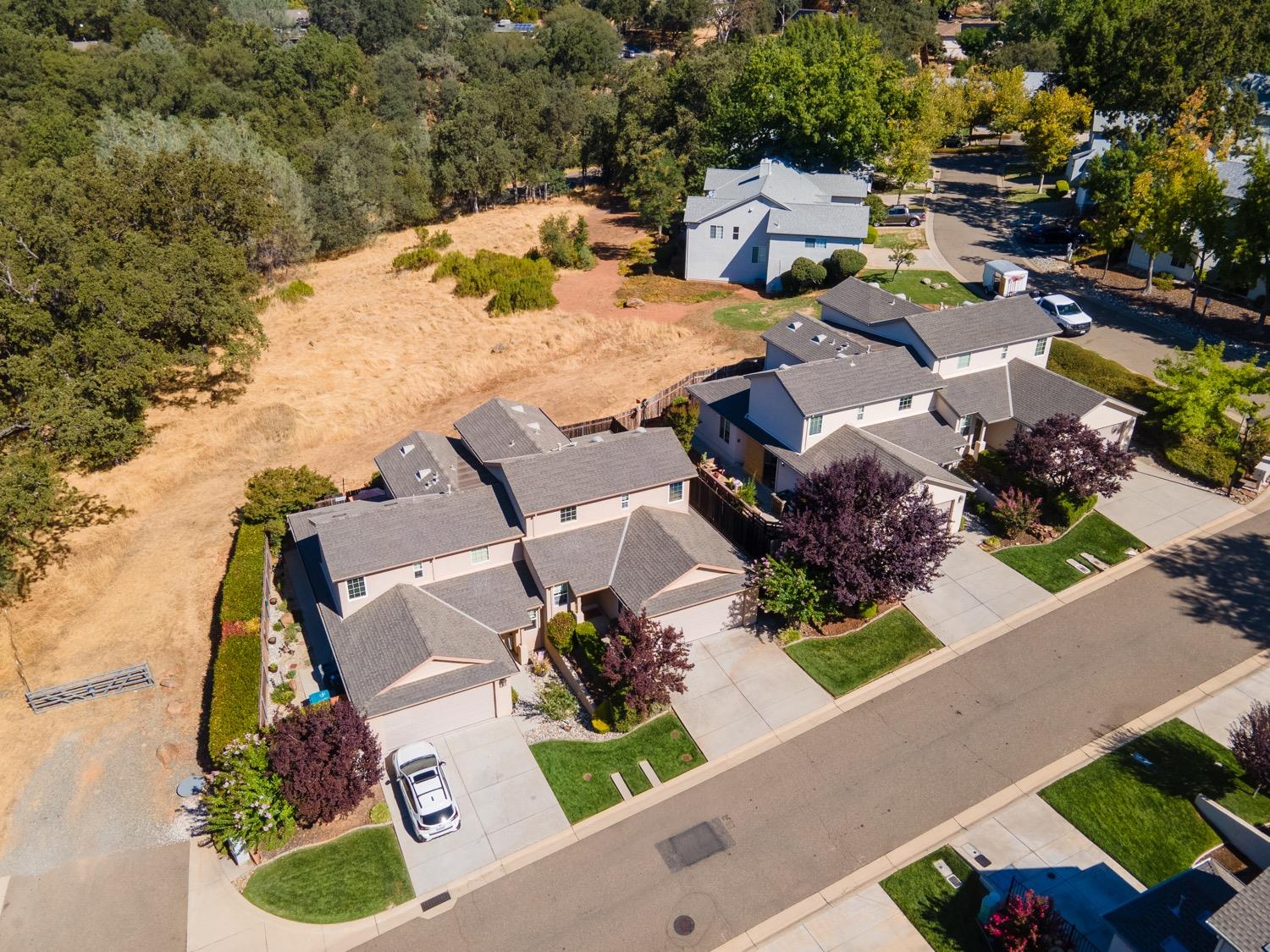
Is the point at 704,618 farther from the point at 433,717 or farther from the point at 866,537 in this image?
the point at 433,717

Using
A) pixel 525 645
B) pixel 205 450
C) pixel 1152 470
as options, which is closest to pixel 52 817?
pixel 525 645

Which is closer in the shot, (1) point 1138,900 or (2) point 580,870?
(1) point 1138,900

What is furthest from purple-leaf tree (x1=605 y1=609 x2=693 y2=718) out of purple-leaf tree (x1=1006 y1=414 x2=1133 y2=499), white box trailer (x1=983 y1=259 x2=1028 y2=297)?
white box trailer (x1=983 y1=259 x2=1028 y2=297)

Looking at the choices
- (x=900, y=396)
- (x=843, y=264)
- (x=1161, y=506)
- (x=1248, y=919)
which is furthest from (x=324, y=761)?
(x=843, y=264)

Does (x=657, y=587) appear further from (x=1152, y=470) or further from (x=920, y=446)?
(x=1152, y=470)

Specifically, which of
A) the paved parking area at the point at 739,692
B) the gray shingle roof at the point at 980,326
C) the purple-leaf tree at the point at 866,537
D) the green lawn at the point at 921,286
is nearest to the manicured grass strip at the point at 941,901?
the paved parking area at the point at 739,692

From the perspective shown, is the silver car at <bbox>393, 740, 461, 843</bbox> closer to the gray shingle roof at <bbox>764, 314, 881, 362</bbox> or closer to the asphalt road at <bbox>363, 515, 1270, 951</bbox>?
the asphalt road at <bbox>363, 515, 1270, 951</bbox>

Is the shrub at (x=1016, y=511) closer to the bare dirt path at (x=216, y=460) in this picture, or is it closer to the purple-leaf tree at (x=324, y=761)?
the bare dirt path at (x=216, y=460)
